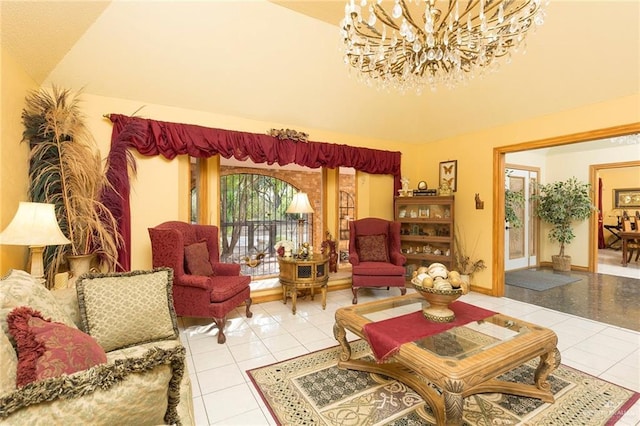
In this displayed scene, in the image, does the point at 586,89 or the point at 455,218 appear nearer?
the point at 586,89

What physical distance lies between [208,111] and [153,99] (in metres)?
0.57

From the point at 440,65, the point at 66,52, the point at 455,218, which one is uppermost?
the point at 66,52

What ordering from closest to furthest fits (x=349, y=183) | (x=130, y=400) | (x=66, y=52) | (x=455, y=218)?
1. (x=130, y=400)
2. (x=66, y=52)
3. (x=455, y=218)
4. (x=349, y=183)

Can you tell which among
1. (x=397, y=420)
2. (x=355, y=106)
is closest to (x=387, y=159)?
(x=355, y=106)

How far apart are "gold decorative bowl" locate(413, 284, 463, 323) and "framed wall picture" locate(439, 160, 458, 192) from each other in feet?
10.1

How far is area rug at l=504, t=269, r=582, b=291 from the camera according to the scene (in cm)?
461

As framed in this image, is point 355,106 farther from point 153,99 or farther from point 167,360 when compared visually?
point 167,360

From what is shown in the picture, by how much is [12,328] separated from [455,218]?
192 inches

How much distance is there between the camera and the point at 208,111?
3.52 meters

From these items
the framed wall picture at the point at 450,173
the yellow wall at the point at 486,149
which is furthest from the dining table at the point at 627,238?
the framed wall picture at the point at 450,173

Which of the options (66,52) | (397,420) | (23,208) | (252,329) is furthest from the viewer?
(252,329)

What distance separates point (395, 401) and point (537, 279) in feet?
14.7

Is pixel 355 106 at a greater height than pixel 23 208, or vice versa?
pixel 355 106

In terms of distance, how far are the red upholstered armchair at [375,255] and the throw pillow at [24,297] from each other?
9.80 feet
